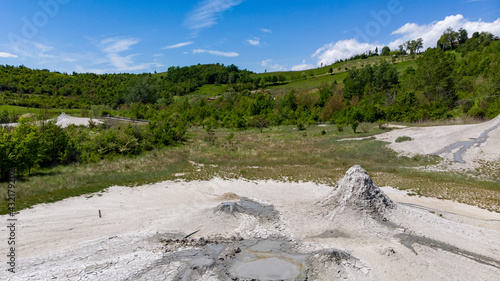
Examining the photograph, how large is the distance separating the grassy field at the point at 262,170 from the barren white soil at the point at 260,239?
2.56 m

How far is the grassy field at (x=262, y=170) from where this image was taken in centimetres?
1953

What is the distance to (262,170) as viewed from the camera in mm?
27406

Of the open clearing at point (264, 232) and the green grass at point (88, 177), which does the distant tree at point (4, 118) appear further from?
the open clearing at point (264, 232)

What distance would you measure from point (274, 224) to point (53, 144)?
24.7 m

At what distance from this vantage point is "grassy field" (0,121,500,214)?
19.5m

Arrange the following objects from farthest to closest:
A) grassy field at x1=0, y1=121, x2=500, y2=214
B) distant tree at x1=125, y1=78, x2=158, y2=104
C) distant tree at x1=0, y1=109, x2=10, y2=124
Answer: distant tree at x1=125, y1=78, x2=158, y2=104 < distant tree at x1=0, y1=109, x2=10, y2=124 < grassy field at x1=0, y1=121, x2=500, y2=214

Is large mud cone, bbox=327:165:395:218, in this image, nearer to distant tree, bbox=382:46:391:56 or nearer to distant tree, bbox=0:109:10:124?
distant tree, bbox=0:109:10:124

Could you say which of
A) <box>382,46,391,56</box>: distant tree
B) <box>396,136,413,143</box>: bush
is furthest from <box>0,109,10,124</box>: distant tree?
<box>382,46,391,56</box>: distant tree

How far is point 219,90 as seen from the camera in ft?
406

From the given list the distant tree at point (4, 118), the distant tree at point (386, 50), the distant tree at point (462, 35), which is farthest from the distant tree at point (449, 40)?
the distant tree at point (4, 118)

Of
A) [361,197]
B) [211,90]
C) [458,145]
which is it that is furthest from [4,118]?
[211,90]

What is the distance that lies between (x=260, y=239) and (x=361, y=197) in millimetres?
6306

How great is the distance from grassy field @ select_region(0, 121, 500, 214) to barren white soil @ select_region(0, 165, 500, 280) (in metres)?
2.56

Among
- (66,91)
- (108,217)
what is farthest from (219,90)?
(108,217)
